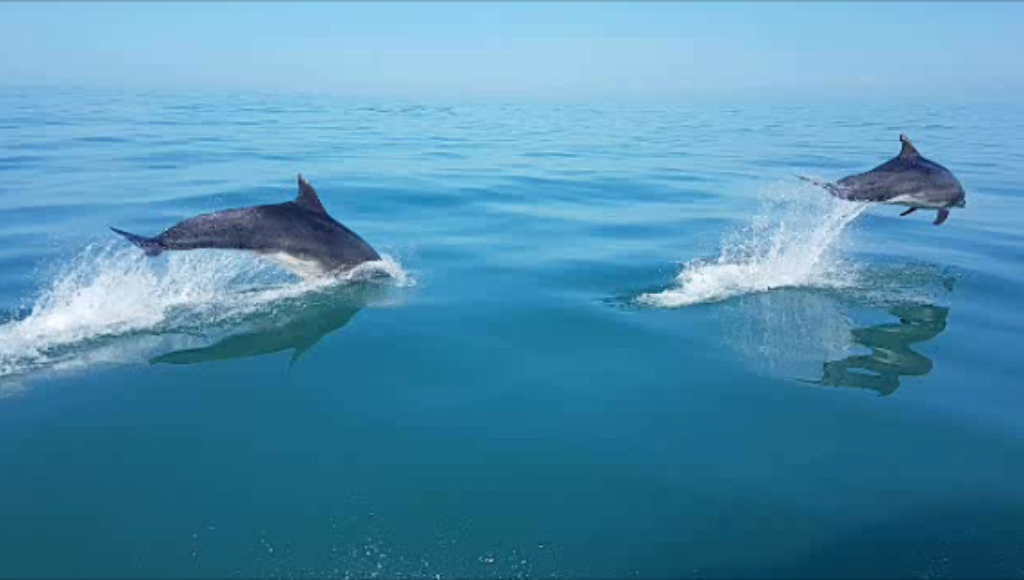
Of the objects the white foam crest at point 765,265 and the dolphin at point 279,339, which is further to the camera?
the white foam crest at point 765,265

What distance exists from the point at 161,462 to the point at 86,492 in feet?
1.98

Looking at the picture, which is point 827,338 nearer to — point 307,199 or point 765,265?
point 765,265

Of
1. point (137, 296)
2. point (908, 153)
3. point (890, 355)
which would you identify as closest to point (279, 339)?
point (137, 296)

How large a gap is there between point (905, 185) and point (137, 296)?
1197cm

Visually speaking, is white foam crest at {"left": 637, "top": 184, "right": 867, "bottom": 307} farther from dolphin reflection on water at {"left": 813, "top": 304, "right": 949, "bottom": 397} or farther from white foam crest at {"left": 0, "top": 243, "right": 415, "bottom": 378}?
white foam crest at {"left": 0, "top": 243, "right": 415, "bottom": 378}

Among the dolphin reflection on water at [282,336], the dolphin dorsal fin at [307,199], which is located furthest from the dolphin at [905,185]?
the dolphin dorsal fin at [307,199]

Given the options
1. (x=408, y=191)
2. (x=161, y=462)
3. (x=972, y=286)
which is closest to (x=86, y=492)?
(x=161, y=462)

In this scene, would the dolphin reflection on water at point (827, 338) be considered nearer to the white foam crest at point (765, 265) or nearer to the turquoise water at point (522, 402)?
the turquoise water at point (522, 402)

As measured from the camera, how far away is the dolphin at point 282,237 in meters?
9.63

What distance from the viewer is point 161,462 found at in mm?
6113

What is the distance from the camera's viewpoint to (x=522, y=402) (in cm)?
742

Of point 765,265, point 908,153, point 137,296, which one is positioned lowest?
point 137,296

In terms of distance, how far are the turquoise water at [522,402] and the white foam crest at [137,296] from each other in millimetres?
60

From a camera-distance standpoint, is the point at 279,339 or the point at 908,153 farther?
the point at 908,153
